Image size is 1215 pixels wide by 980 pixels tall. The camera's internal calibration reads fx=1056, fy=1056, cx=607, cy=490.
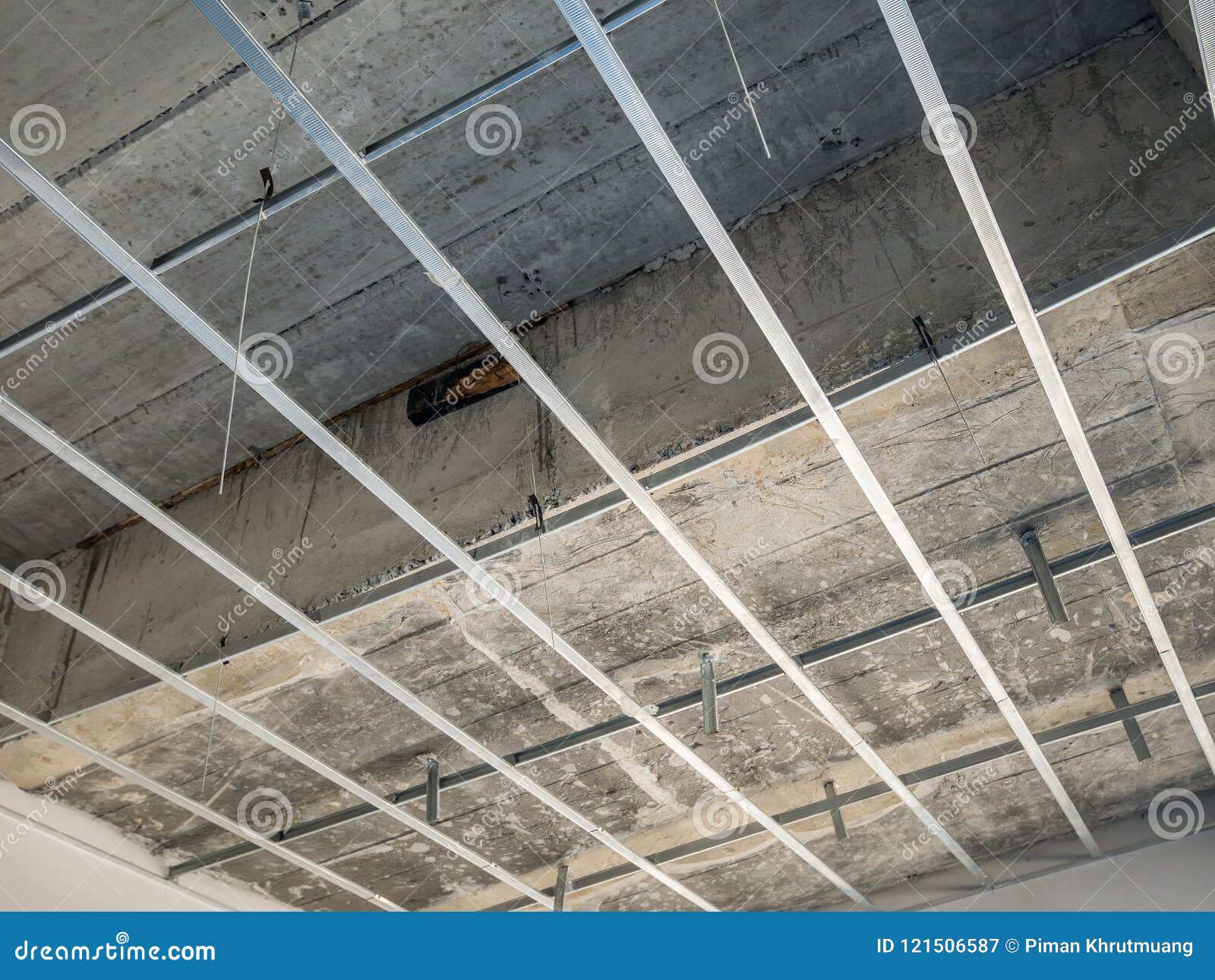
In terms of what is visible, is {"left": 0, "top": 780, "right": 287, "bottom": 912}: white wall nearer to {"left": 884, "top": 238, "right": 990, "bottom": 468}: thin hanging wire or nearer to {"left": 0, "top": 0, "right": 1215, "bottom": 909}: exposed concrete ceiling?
{"left": 0, "top": 0, "right": 1215, "bottom": 909}: exposed concrete ceiling

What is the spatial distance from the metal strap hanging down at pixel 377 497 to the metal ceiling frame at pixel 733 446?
0.18 meters

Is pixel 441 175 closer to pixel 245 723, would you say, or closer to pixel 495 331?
pixel 495 331

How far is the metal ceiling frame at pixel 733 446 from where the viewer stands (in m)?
3.77

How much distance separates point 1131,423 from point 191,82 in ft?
13.1

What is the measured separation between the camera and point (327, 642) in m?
4.88

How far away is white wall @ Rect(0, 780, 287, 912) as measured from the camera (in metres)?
6.01
